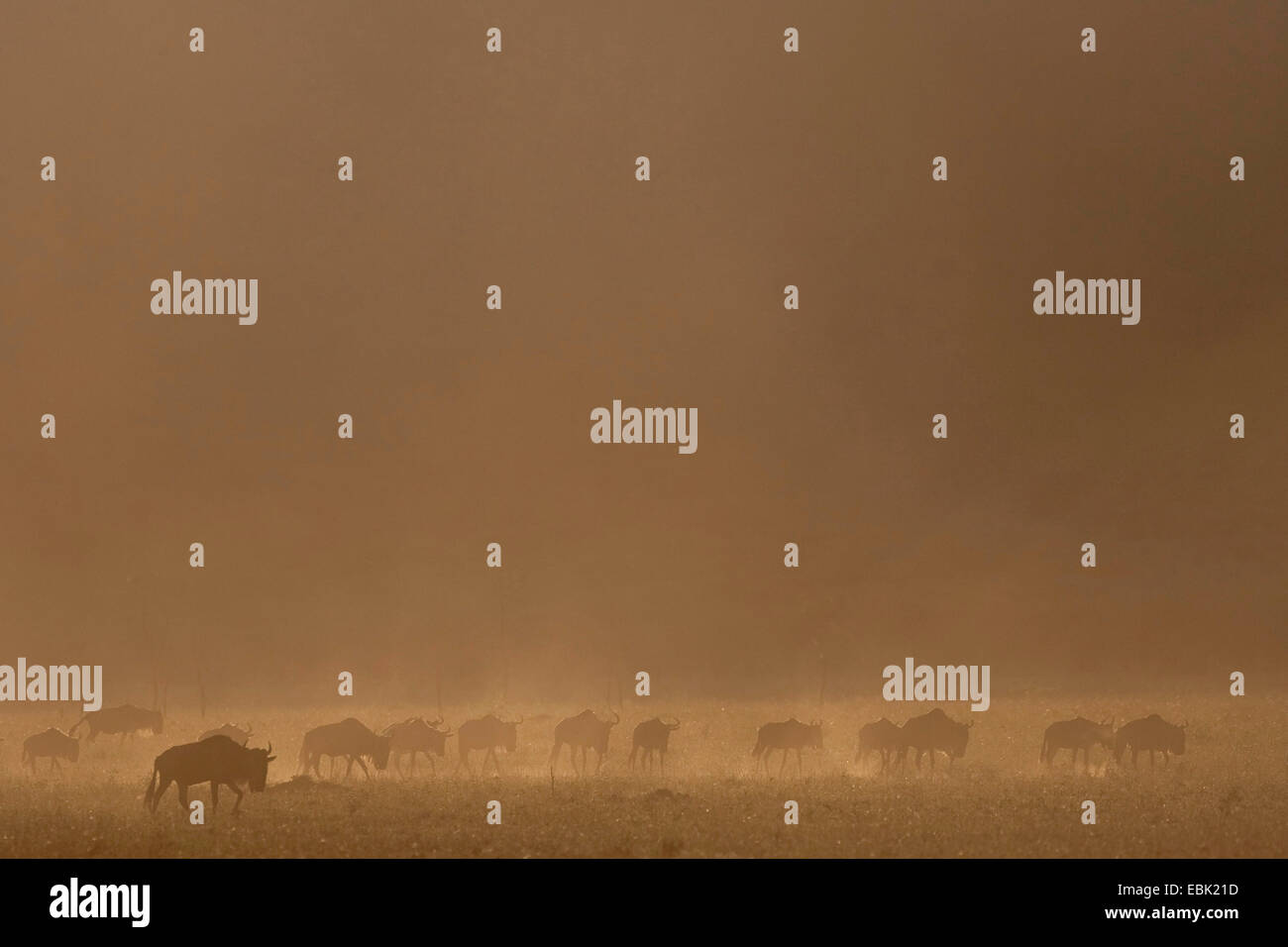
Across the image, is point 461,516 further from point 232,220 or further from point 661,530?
point 232,220

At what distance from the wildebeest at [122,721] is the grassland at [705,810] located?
104cm

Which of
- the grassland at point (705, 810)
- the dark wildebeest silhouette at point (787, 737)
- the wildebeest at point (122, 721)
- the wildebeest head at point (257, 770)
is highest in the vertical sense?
the wildebeest at point (122, 721)

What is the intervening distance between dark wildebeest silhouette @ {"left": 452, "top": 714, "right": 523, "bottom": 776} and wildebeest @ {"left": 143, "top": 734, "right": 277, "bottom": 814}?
9140 mm

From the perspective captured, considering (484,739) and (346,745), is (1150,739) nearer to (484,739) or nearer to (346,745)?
(484,739)

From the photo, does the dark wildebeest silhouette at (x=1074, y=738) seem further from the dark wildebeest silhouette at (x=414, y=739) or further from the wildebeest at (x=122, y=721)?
the wildebeest at (x=122, y=721)

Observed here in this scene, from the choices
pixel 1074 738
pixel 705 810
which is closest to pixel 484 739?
pixel 705 810

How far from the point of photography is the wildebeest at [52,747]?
32.5 m

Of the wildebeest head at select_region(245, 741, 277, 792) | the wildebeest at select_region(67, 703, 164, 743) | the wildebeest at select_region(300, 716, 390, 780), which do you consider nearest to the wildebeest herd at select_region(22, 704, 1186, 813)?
the wildebeest at select_region(300, 716, 390, 780)

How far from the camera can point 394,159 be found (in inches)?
3536

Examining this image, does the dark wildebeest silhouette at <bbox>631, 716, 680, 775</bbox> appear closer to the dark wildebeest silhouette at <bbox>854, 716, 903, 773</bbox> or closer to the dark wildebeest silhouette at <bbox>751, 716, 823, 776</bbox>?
the dark wildebeest silhouette at <bbox>751, 716, 823, 776</bbox>

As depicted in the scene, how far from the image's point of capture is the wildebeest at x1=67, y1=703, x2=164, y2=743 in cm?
3678

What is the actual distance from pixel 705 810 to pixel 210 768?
10.9 m

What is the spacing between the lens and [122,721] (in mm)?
37281

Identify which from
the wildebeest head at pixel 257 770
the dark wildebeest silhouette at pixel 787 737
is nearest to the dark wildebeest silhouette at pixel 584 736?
the dark wildebeest silhouette at pixel 787 737
